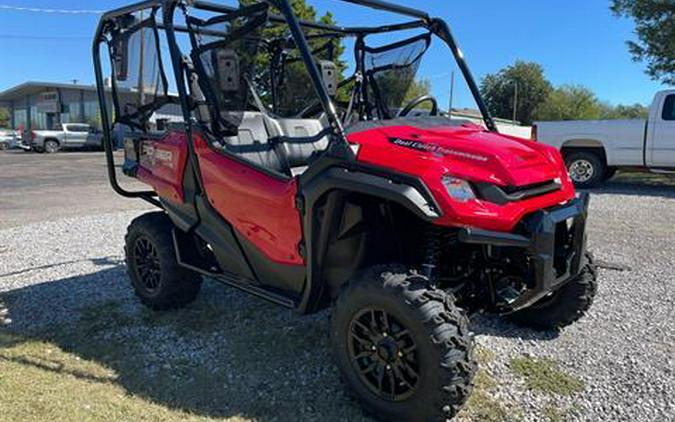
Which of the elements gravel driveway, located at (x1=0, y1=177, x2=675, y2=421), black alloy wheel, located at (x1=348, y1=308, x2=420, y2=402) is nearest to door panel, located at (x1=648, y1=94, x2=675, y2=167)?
gravel driveway, located at (x1=0, y1=177, x2=675, y2=421)

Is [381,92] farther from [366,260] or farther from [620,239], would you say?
[620,239]

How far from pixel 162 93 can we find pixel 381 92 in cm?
164

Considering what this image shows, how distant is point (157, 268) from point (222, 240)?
0.84 m

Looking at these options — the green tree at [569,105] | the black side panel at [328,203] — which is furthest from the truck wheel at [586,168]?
the green tree at [569,105]

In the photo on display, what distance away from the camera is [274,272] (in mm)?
3539

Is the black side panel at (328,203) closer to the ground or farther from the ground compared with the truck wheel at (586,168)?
farther from the ground

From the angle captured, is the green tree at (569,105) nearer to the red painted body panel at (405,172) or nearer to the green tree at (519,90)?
the green tree at (519,90)

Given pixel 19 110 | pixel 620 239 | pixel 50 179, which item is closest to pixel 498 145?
pixel 620 239

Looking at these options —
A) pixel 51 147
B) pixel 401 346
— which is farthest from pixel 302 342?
pixel 51 147

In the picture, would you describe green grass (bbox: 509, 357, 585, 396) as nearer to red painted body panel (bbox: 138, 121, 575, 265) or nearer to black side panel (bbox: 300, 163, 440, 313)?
red painted body panel (bbox: 138, 121, 575, 265)

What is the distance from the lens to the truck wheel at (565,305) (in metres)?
3.64

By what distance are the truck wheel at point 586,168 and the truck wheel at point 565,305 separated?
9.16 meters

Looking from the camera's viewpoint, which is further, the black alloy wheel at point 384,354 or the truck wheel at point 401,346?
the black alloy wheel at point 384,354

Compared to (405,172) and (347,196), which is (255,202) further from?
(405,172)
